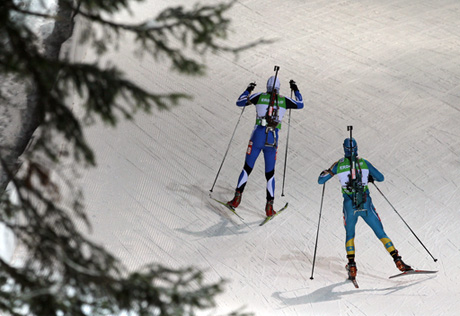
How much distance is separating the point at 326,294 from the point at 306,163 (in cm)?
337

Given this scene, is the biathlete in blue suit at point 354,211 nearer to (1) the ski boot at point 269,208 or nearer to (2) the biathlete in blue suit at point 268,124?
(2) the biathlete in blue suit at point 268,124

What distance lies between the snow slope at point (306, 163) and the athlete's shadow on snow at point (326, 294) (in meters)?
0.02

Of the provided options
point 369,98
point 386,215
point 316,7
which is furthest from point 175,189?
point 316,7

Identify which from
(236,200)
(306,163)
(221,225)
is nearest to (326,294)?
(221,225)

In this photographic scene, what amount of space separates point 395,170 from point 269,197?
2532mm

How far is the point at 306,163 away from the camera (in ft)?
35.2

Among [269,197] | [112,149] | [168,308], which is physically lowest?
[112,149]

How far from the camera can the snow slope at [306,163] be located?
802 centimetres

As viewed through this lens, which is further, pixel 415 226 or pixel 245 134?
pixel 245 134

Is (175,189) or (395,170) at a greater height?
(395,170)

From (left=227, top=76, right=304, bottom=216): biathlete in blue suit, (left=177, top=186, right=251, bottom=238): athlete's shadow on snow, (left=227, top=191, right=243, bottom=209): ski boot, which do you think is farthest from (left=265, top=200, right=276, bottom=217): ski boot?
(left=227, top=191, right=243, bottom=209): ski boot

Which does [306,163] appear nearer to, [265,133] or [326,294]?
[265,133]

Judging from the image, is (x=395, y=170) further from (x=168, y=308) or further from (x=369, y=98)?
(x=168, y=308)

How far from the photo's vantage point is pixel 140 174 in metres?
10.1
